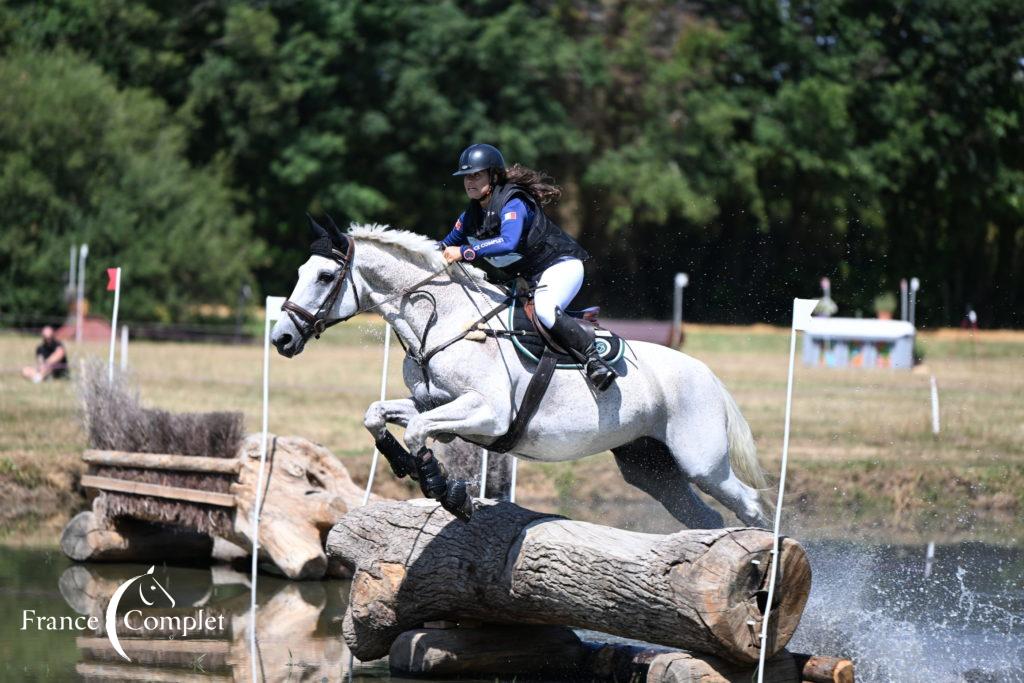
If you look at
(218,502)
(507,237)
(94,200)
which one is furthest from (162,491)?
(94,200)

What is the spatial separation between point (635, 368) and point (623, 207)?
28.3m

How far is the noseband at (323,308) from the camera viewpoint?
6.67 m

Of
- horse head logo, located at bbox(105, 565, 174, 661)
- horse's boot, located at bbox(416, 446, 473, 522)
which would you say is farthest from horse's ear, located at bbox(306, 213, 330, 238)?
horse head logo, located at bbox(105, 565, 174, 661)

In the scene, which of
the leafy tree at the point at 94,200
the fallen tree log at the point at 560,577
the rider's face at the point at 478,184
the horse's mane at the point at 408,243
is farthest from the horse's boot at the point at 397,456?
the leafy tree at the point at 94,200

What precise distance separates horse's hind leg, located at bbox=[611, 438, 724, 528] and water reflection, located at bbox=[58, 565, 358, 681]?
2.12 m

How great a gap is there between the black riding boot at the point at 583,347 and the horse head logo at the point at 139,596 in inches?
125

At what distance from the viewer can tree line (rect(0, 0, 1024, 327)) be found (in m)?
31.3

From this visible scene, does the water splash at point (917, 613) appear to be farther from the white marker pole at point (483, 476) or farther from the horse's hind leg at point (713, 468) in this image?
the white marker pole at point (483, 476)

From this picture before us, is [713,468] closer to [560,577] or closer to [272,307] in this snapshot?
[560,577]

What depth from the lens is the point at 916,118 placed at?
3541 centimetres

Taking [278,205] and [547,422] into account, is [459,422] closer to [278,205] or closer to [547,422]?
[547,422]

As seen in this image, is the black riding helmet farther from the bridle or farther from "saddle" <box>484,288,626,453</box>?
"saddle" <box>484,288,626,453</box>

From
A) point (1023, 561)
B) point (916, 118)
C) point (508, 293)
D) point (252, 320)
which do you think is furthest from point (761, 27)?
point (508, 293)

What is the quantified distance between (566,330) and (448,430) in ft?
2.88
